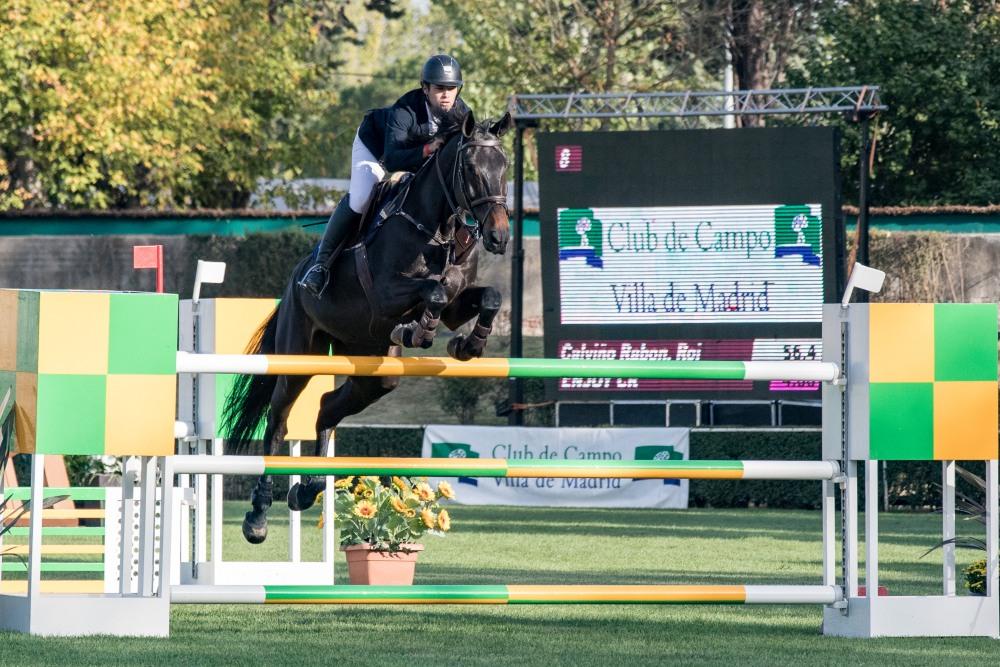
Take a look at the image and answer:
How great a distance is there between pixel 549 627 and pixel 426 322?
4.15 feet

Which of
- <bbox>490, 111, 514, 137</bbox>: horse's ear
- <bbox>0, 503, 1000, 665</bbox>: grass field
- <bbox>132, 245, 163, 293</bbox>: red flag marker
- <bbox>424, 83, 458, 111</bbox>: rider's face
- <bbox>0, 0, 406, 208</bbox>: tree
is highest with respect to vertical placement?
<bbox>0, 0, 406, 208</bbox>: tree

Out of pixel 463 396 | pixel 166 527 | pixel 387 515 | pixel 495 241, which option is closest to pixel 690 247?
pixel 463 396

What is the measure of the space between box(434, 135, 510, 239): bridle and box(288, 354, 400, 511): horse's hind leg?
3.69 feet

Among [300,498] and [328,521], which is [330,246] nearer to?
[300,498]

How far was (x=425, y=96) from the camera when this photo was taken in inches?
256

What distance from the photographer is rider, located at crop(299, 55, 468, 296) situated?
20.9 feet

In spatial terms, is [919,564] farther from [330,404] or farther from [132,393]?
[132,393]

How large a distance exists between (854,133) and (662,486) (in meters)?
7.76

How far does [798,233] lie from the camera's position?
14359 mm

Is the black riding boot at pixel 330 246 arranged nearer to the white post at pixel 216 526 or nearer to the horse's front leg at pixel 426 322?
the horse's front leg at pixel 426 322

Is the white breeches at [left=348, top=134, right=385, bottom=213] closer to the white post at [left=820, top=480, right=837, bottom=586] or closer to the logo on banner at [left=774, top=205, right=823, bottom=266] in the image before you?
the white post at [left=820, top=480, right=837, bottom=586]

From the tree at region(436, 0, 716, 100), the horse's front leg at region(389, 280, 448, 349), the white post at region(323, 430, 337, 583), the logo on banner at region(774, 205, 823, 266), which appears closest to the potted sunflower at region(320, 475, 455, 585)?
the white post at region(323, 430, 337, 583)

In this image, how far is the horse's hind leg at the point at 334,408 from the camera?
22.9ft

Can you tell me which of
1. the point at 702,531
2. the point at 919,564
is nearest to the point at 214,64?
the point at 702,531
